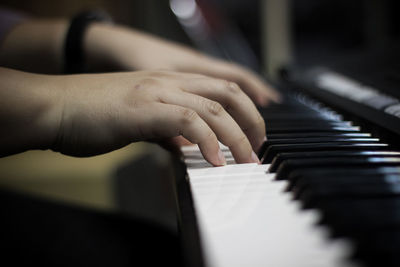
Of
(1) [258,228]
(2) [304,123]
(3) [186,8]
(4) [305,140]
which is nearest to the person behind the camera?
(1) [258,228]

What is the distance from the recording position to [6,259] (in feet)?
2.28

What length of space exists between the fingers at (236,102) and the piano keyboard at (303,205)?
27 mm

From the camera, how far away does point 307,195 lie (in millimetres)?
355

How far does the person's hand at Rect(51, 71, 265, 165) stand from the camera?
0.50 meters

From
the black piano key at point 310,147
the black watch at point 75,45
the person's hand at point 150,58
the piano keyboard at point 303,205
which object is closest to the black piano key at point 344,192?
the piano keyboard at point 303,205

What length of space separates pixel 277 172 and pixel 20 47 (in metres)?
0.81

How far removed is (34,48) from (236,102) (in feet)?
2.19

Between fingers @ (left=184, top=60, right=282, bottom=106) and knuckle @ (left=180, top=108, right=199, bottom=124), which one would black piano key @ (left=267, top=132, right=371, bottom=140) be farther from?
fingers @ (left=184, top=60, right=282, bottom=106)

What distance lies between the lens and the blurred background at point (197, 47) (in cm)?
153

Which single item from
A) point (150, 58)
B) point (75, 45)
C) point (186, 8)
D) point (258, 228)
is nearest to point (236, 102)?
point (258, 228)

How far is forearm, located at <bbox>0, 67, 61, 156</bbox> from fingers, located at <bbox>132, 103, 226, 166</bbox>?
0.12 m

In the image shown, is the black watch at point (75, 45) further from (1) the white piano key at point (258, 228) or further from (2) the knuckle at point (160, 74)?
(1) the white piano key at point (258, 228)

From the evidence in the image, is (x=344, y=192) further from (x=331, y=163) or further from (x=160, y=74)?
(x=160, y=74)

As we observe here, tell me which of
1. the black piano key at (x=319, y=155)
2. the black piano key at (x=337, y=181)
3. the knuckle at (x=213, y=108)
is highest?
the knuckle at (x=213, y=108)
